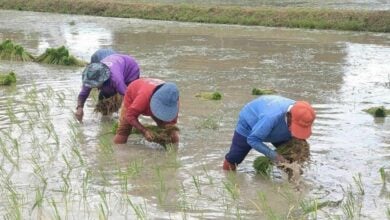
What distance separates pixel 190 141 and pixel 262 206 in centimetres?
178

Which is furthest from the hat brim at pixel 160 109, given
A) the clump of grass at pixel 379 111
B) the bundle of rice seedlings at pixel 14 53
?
the bundle of rice seedlings at pixel 14 53

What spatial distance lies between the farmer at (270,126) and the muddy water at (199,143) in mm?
203

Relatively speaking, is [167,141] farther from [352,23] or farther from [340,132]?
[352,23]

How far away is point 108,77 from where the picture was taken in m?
6.23

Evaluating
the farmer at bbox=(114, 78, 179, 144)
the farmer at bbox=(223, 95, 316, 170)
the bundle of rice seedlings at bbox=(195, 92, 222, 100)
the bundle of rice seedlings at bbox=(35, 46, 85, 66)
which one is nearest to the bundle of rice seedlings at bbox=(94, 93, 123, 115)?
the farmer at bbox=(114, 78, 179, 144)

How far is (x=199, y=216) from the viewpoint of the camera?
379cm

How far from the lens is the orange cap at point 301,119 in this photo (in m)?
4.11

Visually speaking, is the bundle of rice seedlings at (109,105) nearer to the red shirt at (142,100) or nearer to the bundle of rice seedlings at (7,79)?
the red shirt at (142,100)

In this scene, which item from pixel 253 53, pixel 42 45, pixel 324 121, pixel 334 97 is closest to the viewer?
pixel 324 121

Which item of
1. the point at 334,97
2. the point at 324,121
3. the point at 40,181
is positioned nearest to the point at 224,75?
the point at 334,97

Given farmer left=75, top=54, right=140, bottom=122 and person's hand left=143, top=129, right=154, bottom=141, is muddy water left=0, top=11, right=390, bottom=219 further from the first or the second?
farmer left=75, top=54, right=140, bottom=122

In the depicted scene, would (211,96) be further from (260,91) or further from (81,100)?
(81,100)

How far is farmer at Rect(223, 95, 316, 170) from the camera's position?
4.15 metres

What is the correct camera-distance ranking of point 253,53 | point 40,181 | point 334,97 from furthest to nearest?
point 253,53 → point 334,97 → point 40,181
